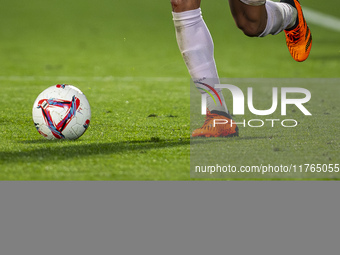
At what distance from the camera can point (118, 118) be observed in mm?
6082

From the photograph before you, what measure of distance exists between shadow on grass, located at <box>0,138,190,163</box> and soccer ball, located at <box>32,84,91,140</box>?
0.10 meters

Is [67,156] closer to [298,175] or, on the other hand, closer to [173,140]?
[173,140]

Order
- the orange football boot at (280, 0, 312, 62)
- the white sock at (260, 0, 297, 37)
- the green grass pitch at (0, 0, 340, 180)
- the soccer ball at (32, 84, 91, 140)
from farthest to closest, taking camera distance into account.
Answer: the orange football boot at (280, 0, 312, 62) < the white sock at (260, 0, 297, 37) < the soccer ball at (32, 84, 91, 140) < the green grass pitch at (0, 0, 340, 180)

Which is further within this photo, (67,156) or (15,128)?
(15,128)

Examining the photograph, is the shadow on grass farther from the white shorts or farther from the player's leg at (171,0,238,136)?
the white shorts

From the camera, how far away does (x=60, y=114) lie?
4738mm

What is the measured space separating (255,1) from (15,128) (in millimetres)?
2183

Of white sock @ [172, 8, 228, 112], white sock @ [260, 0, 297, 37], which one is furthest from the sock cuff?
white sock @ [260, 0, 297, 37]

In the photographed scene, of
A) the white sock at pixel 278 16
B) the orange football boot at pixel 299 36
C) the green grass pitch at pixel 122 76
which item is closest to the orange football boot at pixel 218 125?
the green grass pitch at pixel 122 76

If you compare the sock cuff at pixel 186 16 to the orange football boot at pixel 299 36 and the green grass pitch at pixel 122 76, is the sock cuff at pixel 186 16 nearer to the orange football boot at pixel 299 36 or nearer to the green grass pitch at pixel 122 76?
the green grass pitch at pixel 122 76

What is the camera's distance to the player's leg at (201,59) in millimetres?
4797

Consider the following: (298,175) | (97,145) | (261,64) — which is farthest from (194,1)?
(261,64)

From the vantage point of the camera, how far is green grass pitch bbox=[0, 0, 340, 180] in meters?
4.13

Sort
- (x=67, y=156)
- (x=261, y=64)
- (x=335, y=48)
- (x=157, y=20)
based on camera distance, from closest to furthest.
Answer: (x=67, y=156)
(x=261, y=64)
(x=335, y=48)
(x=157, y=20)
